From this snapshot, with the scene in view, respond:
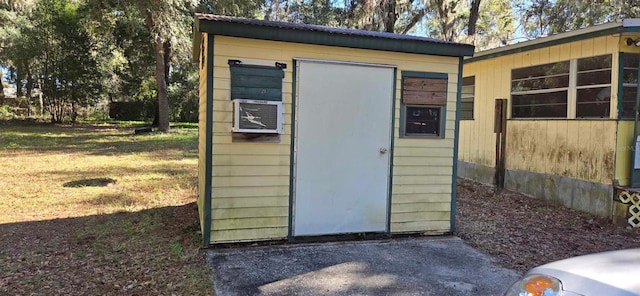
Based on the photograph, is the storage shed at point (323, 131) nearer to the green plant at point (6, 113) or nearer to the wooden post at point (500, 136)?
the wooden post at point (500, 136)

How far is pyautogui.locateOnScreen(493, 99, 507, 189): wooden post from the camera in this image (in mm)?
7327

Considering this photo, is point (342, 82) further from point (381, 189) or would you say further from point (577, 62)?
point (577, 62)

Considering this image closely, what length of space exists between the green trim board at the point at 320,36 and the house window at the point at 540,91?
2956 mm

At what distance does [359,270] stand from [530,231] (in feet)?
9.06

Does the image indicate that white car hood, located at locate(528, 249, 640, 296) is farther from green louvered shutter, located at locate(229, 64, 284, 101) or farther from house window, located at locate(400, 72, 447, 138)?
green louvered shutter, located at locate(229, 64, 284, 101)

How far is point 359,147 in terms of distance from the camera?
167 inches

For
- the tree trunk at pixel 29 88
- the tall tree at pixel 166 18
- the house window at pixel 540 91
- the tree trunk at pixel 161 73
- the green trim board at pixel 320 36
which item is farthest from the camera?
the tree trunk at pixel 29 88

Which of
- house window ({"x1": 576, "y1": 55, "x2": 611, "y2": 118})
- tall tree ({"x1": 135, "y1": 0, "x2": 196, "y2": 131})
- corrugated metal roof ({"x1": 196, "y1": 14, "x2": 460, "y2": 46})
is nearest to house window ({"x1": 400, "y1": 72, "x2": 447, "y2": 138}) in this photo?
corrugated metal roof ({"x1": 196, "y1": 14, "x2": 460, "y2": 46})

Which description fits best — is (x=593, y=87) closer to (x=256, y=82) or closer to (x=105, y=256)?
(x=256, y=82)

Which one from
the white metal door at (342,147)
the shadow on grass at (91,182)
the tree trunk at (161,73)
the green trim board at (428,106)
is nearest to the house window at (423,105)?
the green trim board at (428,106)

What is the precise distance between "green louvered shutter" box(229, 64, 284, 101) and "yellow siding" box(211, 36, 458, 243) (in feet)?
0.24

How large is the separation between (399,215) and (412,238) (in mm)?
285

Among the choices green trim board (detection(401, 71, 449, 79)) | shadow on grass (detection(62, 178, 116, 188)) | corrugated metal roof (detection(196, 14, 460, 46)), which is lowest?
shadow on grass (detection(62, 178, 116, 188))

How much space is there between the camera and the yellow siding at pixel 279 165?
3793 millimetres
